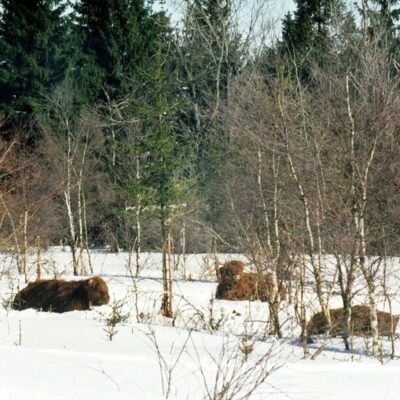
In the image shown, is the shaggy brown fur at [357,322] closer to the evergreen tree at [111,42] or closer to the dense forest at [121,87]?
the dense forest at [121,87]

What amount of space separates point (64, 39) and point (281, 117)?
79.2 ft

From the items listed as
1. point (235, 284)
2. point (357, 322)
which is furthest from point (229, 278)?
point (357, 322)

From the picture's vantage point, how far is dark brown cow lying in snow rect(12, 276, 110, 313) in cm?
1565

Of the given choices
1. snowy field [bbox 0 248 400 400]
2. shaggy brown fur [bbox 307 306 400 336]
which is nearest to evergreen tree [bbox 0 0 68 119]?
shaggy brown fur [bbox 307 306 400 336]

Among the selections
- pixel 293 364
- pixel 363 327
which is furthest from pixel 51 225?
pixel 293 364

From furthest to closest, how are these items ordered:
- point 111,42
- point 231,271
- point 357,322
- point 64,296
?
point 111,42
point 231,271
point 64,296
point 357,322

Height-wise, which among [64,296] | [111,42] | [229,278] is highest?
[111,42]

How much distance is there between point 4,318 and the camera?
11.3 meters

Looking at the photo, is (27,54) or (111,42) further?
(111,42)

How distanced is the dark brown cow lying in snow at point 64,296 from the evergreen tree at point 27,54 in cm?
1720

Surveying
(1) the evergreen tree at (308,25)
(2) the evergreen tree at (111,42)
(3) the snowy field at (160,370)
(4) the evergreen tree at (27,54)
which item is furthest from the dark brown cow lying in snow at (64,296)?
(1) the evergreen tree at (308,25)

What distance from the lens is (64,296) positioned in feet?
51.6

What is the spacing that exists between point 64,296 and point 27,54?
19.5 m

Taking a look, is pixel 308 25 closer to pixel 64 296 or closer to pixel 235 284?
pixel 235 284
